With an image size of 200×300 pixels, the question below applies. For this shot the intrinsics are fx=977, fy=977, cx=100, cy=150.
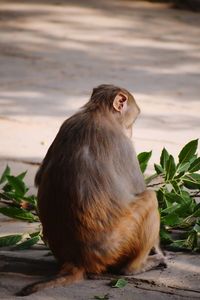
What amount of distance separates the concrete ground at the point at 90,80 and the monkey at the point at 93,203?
14 centimetres

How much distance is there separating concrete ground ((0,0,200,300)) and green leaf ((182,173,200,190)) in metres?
0.68

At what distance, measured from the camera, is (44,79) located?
422 inches

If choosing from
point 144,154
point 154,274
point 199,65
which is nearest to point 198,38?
point 199,65

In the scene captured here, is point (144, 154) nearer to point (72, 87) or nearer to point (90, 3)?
point (72, 87)

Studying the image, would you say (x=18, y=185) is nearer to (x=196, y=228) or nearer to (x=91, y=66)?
(x=196, y=228)

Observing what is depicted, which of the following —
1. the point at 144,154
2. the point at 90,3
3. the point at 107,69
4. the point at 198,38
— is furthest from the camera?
the point at 90,3

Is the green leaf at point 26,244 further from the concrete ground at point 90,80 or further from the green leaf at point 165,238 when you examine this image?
the green leaf at point 165,238

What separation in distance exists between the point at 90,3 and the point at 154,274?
995 centimetres

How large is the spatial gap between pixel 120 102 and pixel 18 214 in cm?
117

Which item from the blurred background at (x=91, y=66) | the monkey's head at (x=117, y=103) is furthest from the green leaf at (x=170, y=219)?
the blurred background at (x=91, y=66)

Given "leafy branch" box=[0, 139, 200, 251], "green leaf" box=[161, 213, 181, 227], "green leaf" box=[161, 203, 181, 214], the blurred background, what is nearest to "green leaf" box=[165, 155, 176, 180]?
"leafy branch" box=[0, 139, 200, 251]

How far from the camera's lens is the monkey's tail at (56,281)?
503cm

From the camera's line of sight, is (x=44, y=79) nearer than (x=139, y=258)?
No

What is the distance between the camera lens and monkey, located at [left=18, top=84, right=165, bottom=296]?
5.13m
